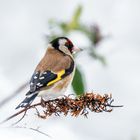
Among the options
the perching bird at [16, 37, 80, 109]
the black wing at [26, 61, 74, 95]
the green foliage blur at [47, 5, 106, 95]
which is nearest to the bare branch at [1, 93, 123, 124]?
the perching bird at [16, 37, 80, 109]

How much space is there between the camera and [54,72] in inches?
152

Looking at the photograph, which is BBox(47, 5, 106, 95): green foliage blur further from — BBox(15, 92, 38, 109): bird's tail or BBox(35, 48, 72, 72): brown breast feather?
BBox(15, 92, 38, 109): bird's tail

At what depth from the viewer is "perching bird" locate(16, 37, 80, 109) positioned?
147 inches

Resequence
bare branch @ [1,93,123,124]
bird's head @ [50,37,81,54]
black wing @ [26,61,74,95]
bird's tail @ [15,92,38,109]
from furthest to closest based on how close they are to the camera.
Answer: bird's head @ [50,37,81,54] < black wing @ [26,61,74,95] < bird's tail @ [15,92,38,109] < bare branch @ [1,93,123,124]

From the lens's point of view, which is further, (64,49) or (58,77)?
(64,49)

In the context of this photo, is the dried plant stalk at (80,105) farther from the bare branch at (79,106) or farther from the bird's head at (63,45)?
the bird's head at (63,45)

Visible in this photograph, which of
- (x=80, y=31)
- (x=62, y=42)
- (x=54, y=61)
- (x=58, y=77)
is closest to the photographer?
(x=58, y=77)

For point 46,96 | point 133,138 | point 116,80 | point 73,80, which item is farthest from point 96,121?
point 46,96

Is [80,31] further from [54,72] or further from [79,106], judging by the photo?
[79,106]

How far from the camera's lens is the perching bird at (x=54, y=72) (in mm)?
3730

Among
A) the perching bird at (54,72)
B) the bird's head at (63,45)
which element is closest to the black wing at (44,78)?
the perching bird at (54,72)

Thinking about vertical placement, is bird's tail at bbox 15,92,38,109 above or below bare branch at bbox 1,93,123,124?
below

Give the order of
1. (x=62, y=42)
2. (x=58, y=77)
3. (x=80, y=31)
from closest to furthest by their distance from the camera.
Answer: (x=58, y=77)
(x=62, y=42)
(x=80, y=31)

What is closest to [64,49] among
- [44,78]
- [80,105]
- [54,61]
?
[54,61]
